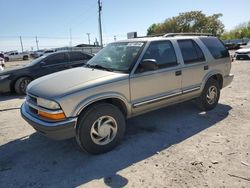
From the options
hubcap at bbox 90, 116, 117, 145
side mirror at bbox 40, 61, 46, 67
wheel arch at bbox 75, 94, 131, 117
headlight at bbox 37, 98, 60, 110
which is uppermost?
side mirror at bbox 40, 61, 46, 67

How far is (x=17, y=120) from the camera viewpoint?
19.1 ft

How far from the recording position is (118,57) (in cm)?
459

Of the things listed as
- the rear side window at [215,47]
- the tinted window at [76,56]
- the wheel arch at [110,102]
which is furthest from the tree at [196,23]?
the wheel arch at [110,102]

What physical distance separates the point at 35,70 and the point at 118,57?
5.44m

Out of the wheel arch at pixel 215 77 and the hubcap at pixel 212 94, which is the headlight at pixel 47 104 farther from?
the hubcap at pixel 212 94

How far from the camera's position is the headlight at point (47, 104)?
11.4 ft

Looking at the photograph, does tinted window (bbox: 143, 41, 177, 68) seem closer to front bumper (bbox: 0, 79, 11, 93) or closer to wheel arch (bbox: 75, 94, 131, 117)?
wheel arch (bbox: 75, 94, 131, 117)

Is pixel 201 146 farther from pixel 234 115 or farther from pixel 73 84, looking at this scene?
pixel 73 84

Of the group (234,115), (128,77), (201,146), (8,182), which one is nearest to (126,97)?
(128,77)

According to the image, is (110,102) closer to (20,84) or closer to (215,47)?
(215,47)

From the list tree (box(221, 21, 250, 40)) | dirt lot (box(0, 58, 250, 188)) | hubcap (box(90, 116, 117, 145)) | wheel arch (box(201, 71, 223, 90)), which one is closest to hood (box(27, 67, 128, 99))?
hubcap (box(90, 116, 117, 145))

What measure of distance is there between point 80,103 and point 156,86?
158 centimetres

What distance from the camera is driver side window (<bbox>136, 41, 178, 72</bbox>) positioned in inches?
178

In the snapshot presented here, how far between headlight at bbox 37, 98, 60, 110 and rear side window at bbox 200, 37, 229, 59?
12.4 ft
